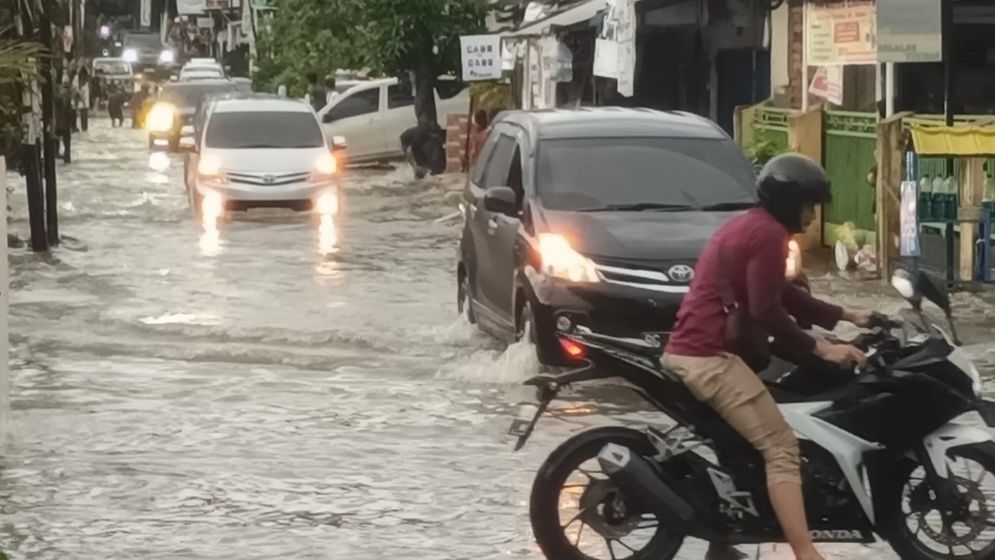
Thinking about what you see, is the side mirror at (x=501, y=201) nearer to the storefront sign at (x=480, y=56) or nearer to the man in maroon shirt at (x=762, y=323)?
the man in maroon shirt at (x=762, y=323)

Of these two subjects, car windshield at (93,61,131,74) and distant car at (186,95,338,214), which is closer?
distant car at (186,95,338,214)

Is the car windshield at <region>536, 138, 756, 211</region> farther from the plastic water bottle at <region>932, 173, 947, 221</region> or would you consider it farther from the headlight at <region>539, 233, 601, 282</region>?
the plastic water bottle at <region>932, 173, 947, 221</region>

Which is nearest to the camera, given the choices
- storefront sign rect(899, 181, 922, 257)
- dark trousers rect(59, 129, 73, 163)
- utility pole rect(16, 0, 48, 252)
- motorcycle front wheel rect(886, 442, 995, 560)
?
motorcycle front wheel rect(886, 442, 995, 560)

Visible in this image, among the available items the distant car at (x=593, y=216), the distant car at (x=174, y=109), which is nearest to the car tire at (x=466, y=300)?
the distant car at (x=593, y=216)

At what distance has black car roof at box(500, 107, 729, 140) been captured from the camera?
1441cm

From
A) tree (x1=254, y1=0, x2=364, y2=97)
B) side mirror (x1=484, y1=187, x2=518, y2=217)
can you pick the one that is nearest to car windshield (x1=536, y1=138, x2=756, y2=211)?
side mirror (x1=484, y1=187, x2=518, y2=217)

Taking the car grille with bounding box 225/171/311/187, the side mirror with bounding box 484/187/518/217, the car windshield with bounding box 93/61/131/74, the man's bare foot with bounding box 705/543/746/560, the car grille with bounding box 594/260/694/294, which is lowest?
the car windshield with bounding box 93/61/131/74

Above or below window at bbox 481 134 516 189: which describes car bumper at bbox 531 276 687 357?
below

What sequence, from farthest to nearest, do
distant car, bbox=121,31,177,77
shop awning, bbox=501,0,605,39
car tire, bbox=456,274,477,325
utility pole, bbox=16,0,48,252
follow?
distant car, bbox=121,31,177,77, shop awning, bbox=501,0,605,39, utility pole, bbox=16,0,48,252, car tire, bbox=456,274,477,325

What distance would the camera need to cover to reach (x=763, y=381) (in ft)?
25.3

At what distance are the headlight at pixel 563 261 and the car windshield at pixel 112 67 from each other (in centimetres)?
7061

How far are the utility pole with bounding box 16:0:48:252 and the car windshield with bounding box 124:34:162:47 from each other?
77906mm

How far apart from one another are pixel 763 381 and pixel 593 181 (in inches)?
250

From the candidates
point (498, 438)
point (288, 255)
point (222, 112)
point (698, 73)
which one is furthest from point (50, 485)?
point (698, 73)
